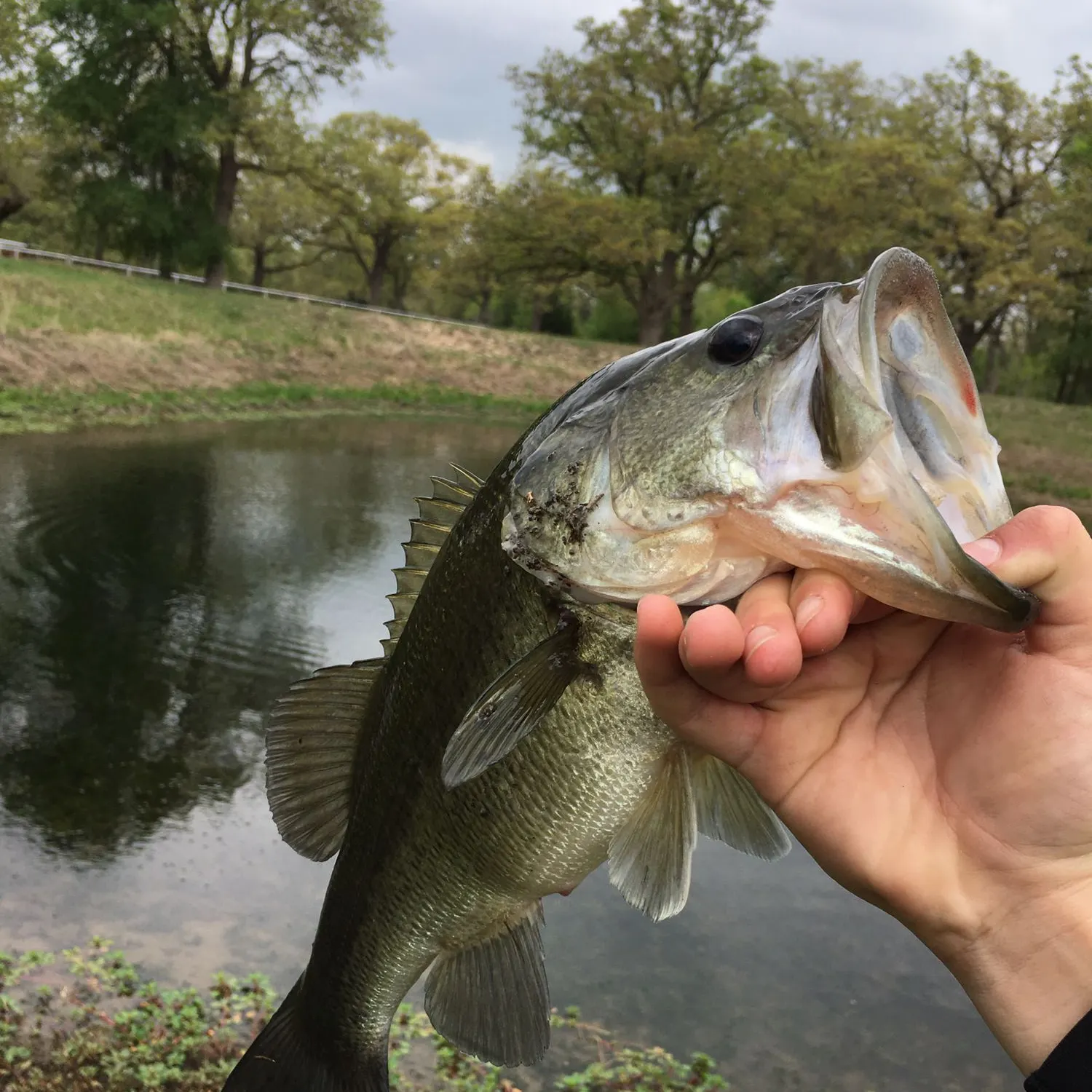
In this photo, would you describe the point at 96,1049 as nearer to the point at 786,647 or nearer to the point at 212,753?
the point at 212,753

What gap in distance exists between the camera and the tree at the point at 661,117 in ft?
90.9

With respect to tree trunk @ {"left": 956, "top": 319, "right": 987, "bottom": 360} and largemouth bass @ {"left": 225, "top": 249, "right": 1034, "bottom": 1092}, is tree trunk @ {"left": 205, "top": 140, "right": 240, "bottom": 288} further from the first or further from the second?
largemouth bass @ {"left": 225, "top": 249, "right": 1034, "bottom": 1092}

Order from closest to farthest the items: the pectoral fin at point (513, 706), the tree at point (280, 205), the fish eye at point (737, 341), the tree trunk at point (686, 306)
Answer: the fish eye at point (737, 341)
the pectoral fin at point (513, 706)
the tree at point (280, 205)
the tree trunk at point (686, 306)

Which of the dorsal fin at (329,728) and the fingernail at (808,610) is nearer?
the fingernail at (808,610)

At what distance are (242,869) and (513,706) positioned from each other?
2847 mm

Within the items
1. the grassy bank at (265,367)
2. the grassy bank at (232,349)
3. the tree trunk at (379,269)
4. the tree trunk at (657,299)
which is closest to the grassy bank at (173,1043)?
the grassy bank at (265,367)

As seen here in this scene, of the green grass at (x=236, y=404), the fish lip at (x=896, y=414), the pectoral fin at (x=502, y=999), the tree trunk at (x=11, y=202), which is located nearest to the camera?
the fish lip at (x=896, y=414)

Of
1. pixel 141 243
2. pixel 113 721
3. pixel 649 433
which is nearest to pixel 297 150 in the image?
pixel 141 243

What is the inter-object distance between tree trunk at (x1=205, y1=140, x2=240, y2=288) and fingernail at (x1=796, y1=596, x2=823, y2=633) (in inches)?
1022

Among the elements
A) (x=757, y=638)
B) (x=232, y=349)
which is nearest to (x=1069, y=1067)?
(x=757, y=638)

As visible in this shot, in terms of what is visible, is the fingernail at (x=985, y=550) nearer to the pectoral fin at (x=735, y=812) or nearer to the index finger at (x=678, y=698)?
the index finger at (x=678, y=698)

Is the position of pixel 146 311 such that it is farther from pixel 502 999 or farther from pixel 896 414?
pixel 896 414

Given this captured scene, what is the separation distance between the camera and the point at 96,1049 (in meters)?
2.78

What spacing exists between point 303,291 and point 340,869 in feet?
170
